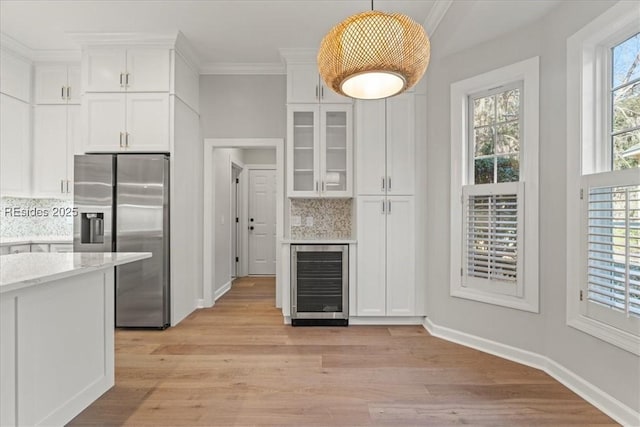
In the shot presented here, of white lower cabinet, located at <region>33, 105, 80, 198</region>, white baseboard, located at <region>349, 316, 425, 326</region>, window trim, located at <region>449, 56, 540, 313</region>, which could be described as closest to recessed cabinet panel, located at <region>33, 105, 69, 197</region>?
white lower cabinet, located at <region>33, 105, 80, 198</region>

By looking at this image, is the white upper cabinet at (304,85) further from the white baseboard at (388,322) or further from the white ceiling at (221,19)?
the white baseboard at (388,322)

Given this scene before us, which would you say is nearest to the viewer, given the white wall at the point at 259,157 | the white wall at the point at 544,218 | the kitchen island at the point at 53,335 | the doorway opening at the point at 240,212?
the kitchen island at the point at 53,335

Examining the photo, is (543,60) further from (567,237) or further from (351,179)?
(351,179)

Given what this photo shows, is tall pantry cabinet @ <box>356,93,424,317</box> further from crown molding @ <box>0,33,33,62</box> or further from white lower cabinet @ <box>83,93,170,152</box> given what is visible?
crown molding @ <box>0,33,33,62</box>

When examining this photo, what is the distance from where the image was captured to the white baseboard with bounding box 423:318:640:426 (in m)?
1.94

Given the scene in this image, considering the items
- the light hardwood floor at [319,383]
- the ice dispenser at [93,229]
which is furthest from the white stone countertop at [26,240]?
the light hardwood floor at [319,383]

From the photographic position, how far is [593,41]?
216cm

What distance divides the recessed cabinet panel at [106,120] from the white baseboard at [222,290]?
214 centimetres

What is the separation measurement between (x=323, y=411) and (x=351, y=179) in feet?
7.64

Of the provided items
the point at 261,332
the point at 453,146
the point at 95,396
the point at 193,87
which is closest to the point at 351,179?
the point at 453,146

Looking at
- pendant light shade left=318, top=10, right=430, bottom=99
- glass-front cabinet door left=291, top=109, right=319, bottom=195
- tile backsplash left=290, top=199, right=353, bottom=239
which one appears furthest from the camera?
tile backsplash left=290, top=199, right=353, bottom=239

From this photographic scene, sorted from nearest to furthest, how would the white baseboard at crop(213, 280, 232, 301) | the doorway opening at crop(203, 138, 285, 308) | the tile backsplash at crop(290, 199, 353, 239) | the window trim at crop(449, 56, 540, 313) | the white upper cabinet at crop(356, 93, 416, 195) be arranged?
the window trim at crop(449, 56, 540, 313) < the white upper cabinet at crop(356, 93, 416, 195) < the tile backsplash at crop(290, 199, 353, 239) < the doorway opening at crop(203, 138, 285, 308) < the white baseboard at crop(213, 280, 232, 301)

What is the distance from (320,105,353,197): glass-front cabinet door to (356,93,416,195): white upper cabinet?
0.26 metres

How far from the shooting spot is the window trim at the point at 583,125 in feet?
7.00
